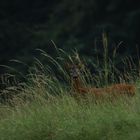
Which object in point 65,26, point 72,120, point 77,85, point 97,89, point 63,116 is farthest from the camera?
point 65,26

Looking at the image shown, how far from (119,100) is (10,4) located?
55.2 feet

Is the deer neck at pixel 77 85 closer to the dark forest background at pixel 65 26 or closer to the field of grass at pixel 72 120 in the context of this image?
the field of grass at pixel 72 120

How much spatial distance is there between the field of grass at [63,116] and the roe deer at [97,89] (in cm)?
12

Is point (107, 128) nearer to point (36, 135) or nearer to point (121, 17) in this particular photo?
point (36, 135)

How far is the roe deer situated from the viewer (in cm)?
1084

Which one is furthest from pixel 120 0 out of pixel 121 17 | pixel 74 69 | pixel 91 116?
pixel 91 116

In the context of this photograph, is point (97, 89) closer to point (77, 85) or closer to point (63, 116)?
point (77, 85)

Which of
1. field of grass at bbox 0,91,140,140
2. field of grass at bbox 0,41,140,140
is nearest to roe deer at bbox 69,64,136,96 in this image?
field of grass at bbox 0,41,140,140

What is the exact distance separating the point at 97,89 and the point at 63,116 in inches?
40.5

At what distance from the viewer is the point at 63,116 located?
33.2 feet

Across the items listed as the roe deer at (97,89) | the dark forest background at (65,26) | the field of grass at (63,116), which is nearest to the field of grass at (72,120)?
the field of grass at (63,116)

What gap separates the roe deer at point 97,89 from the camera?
10844 mm

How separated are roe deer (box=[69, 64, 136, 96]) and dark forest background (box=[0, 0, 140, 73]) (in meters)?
10.9

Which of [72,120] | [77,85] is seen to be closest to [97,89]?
[77,85]
